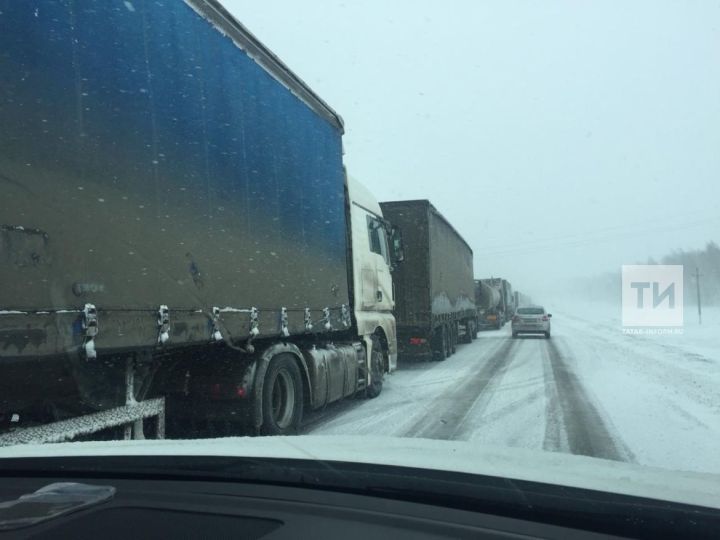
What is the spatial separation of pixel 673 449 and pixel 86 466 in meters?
5.59

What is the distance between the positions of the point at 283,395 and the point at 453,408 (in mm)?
2856

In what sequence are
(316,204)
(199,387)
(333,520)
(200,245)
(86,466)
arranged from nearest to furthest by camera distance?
(333,520), (86,466), (200,245), (199,387), (316,204)

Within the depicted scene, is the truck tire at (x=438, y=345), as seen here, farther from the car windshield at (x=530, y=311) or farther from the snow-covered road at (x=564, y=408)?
the car windshield at (x=530, y=311)

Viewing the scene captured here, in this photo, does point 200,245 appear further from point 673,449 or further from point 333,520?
point 673,449

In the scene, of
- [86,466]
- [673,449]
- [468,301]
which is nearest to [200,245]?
[86,466]

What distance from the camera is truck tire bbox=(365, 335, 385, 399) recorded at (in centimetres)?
970

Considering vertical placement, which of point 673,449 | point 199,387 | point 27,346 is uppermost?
point 27,346

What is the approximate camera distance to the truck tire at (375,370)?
9703 mm

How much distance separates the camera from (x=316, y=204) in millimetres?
7203

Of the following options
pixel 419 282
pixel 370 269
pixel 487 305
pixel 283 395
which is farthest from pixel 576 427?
pixel 487 305

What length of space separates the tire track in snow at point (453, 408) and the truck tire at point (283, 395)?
4.15 ft

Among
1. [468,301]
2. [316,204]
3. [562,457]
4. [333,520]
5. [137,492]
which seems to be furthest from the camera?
[468,301]

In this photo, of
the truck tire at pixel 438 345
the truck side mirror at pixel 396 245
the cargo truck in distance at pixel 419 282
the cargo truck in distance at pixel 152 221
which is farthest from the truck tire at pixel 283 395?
the truck tire at pixel 438 345

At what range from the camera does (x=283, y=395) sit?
683 centimetres
